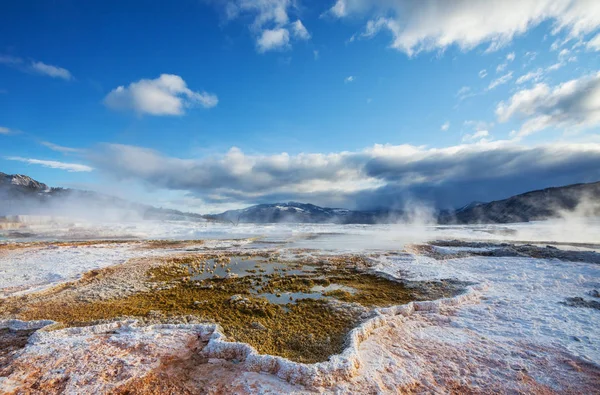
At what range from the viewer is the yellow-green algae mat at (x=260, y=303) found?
686 centimetres

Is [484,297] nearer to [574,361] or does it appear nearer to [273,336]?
[574,361]

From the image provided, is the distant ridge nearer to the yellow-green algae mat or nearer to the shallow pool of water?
the shallow pool of water

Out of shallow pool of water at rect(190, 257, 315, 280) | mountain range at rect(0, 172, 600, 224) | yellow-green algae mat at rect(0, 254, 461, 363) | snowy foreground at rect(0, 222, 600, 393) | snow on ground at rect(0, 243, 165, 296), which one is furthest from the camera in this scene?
mountain range at rect(0, 172, 600, 224)

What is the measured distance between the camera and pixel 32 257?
16.8 metres

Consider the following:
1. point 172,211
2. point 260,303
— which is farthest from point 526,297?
point 172,211

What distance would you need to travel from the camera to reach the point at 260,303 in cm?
912

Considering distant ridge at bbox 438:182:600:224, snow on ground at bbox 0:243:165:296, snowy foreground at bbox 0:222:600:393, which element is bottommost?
snowy foreground at bbox 0:222:600:393

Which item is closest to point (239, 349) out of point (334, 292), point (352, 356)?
point (352, 356)

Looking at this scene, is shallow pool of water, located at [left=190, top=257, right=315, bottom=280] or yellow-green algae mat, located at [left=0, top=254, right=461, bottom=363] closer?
yellow-green algae mat, located at [left=0, top=254, right=461, bottom=363]

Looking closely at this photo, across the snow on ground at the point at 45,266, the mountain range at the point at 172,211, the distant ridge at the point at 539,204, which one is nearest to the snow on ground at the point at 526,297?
the snow on ground at the point at 45,266

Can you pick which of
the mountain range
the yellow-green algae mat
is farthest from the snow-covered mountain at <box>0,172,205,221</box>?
the yellow-green algae mat

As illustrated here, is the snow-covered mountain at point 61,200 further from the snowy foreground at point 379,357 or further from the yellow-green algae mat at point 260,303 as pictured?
the snowy foreground at point 379,357

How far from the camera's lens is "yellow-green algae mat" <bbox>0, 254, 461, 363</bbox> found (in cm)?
686

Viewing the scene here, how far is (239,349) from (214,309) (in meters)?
3.16
